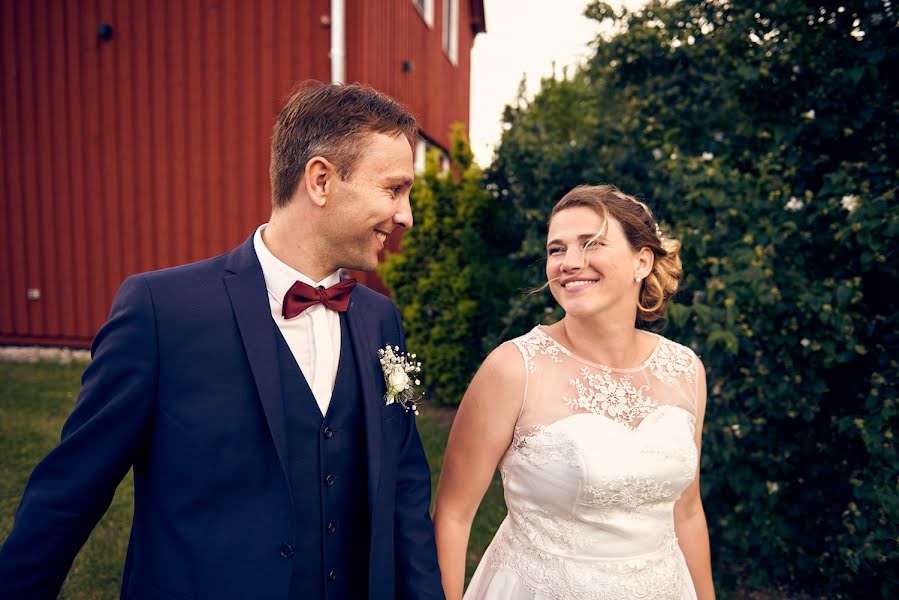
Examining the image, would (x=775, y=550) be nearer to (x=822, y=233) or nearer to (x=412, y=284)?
(x=822, y=233)

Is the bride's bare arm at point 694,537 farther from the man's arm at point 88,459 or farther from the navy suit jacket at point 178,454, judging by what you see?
the man's arm at point 88,459

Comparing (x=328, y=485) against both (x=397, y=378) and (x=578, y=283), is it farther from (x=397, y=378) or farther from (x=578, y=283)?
(x=578, y=283)

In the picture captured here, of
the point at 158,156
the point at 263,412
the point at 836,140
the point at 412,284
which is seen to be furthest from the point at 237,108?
the point at 263,412

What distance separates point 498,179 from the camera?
7262 mm

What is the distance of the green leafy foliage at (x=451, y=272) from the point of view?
23.3 feet

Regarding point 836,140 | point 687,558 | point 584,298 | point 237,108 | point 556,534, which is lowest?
point 687,558

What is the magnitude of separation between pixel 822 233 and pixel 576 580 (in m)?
2.44

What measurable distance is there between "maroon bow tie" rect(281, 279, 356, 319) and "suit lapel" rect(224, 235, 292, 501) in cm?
6

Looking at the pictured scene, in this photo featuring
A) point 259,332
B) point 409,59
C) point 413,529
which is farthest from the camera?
point 409,59

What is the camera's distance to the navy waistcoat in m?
1.71

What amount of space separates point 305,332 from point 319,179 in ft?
1.48

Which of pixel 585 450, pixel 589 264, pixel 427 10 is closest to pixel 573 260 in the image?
pixel 589 264

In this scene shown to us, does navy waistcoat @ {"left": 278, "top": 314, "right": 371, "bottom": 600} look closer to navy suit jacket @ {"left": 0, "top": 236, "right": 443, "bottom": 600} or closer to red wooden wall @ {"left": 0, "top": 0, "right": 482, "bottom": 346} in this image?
navy suit jacket @ {"left": 0, "top": 236, "right": 443, "bottom": 600}

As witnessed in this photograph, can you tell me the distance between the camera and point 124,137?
8.44 metres
